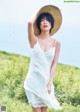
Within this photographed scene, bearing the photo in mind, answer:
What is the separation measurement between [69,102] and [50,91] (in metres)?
0.21

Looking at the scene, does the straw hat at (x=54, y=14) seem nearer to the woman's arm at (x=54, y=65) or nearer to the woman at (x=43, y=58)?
the woman at (x=43, y=58)

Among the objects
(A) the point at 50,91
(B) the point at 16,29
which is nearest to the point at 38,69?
(A) the point at 50,91

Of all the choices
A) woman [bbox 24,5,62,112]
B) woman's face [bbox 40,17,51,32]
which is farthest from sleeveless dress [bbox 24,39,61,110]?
woman's face [bbox 40,17,51,32]

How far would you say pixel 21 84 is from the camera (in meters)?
4.04

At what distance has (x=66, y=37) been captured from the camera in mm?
3938

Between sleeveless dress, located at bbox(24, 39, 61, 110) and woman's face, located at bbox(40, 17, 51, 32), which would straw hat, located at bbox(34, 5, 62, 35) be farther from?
sleeveless dress, located at bbox(24, 39, 61, 110)

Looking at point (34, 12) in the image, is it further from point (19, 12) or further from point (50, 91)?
point (50, 91)

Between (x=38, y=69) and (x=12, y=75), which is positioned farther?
(x=12, y=75)

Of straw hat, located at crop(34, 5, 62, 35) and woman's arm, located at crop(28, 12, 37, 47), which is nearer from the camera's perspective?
woman's arm, located at crop(28, 12, 37, 47)

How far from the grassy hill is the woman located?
8 centimetres

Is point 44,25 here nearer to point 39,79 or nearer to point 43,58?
point 43,58

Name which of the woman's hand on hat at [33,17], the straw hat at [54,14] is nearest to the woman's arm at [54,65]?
the straw hat at [54,14]

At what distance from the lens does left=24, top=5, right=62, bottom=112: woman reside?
3.85 meters

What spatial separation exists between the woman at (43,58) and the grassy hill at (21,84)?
3.2 inches
